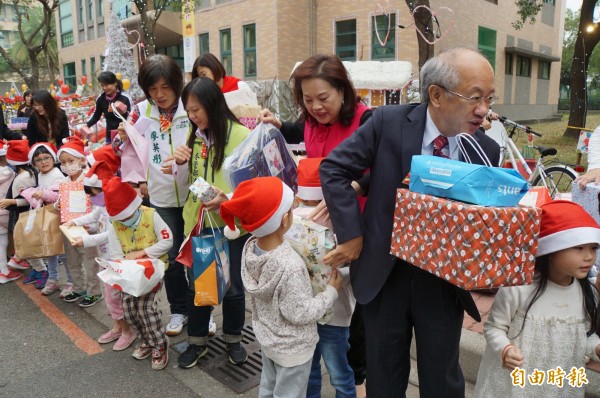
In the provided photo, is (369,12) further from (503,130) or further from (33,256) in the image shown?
(33,256)

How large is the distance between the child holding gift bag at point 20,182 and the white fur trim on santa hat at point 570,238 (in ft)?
16.6

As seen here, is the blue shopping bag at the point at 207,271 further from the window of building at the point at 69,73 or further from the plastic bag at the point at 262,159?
the window of building at the point at 69,73

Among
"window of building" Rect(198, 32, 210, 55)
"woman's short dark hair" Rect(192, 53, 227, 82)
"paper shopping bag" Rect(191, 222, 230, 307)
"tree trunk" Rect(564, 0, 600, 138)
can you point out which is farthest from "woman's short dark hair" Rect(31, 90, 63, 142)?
"window of building" Rect(198, 32, 210, 55)

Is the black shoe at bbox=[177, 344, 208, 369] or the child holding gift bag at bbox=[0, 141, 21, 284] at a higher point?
the child holding gift bag at bbox=[0, 141, 21, 284]

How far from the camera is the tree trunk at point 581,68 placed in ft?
43.8

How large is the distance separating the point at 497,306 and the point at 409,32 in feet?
50.8

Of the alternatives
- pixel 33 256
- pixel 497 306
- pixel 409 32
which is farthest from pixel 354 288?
pixel 409 32

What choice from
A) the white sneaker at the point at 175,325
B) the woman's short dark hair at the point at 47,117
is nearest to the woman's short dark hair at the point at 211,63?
the white sneaker at the point at 175,325

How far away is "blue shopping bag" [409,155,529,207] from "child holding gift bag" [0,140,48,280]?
4959 millimetres

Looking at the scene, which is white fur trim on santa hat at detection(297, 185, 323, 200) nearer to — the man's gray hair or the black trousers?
the black trousers

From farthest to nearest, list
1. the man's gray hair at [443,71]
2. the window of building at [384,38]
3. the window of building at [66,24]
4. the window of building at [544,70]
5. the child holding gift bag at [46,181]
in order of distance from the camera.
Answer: the window of building at [66,24], the window of building at [544,70], the window of building at [384,38], the child holding gift bag at [46,181], the man's gray hair at [443,71]

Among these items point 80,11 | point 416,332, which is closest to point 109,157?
point 416,332

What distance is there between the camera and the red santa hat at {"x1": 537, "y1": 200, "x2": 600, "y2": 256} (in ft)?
6.43

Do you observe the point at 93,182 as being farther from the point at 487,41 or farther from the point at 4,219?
the point at 487,41
